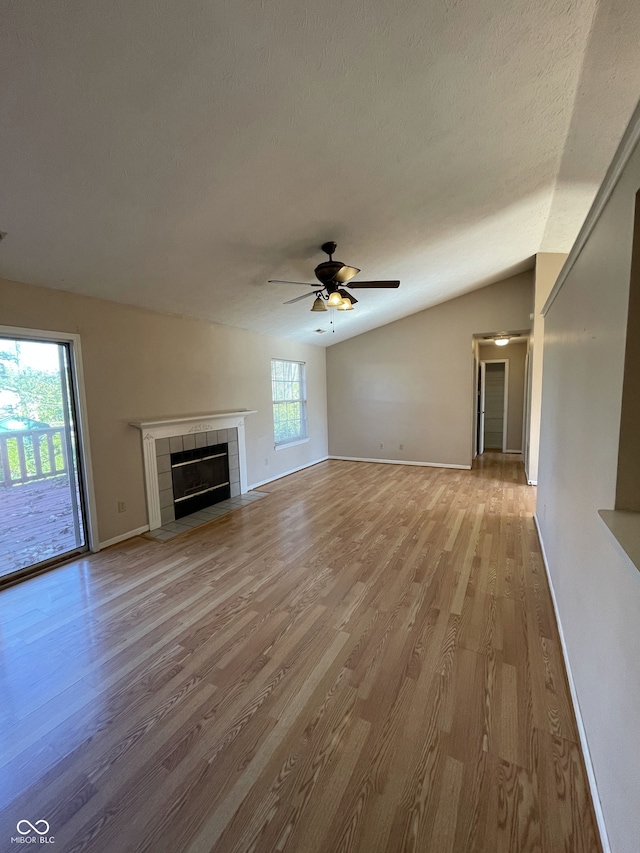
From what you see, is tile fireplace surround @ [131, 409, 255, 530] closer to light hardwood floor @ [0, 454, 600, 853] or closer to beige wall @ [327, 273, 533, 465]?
light hardwood floor @ [0, 454, 600, 853]

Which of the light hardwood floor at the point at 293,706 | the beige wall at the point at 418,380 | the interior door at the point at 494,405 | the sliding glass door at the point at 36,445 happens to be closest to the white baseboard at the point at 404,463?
the beige wall at the point at 418,380

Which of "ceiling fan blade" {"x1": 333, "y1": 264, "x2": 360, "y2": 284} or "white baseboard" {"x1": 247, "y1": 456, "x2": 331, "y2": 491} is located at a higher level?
"ceiling fan blade" {"x1": 333, "y1": 264, "x2": 360, "y2": 284}

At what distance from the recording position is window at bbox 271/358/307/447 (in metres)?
6.03

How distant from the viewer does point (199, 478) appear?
440cm

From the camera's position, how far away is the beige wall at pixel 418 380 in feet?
19.3

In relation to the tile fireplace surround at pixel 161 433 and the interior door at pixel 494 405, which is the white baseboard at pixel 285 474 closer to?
the tile fireplace surround at pixel 161 433

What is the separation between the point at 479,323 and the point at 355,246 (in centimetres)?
352

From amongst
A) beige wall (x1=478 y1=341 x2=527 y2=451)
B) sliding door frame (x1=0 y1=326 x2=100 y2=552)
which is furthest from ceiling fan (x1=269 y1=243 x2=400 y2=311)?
beige wall (x1=478 y1=341 x2=527 y2=451)

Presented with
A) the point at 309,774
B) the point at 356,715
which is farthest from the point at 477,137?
the point at 309,774

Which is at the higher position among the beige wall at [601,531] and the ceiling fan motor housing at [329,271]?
the ceiling fan motor housing at [329,271]

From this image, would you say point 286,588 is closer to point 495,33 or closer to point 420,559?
point 420,559

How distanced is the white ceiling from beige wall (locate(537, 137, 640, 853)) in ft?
3.31

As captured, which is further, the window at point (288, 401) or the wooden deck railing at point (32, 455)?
the window at point (288, 401)

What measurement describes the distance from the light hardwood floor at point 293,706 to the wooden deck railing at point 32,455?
931 mm
